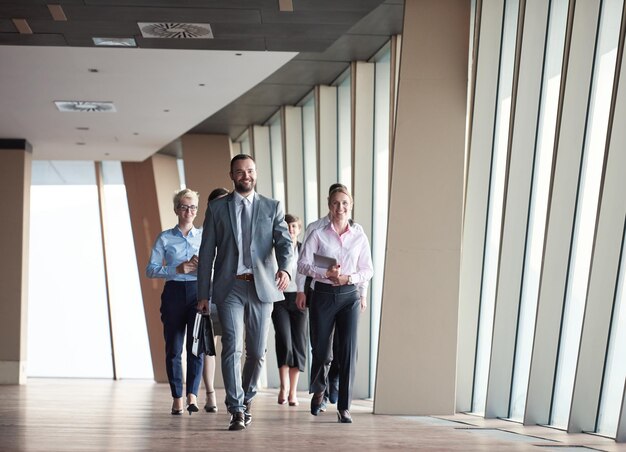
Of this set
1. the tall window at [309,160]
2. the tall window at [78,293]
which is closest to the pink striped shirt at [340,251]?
the tall window at [309,160]

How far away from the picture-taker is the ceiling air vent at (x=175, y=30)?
884 cm

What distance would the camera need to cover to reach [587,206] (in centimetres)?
707

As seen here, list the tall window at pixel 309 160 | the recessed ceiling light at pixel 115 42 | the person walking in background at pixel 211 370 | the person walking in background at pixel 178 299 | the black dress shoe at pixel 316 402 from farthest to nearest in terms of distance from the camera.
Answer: the tall window at pixel 309 160, the recessed ceiling light at pixel 115 42, the person walking in background at pixel 211 370, the person walking in background at pixel 178 299, the black dress shoe at pixel 316 402

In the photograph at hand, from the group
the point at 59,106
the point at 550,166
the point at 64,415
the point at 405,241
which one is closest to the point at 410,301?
the point at 405,241

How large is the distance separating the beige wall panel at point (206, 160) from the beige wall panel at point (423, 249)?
9141mm

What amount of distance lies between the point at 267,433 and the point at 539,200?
11.0 ft

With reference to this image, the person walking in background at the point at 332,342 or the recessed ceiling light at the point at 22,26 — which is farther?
the recessed ceiling light at the point at 22,26

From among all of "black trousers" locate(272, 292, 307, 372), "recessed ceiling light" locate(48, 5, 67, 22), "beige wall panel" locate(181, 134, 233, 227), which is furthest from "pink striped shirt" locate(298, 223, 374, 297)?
"beige wall panel" locate(181, 134, 233, 227)

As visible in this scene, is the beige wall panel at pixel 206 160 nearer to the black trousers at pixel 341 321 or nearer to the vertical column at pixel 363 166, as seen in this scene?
the vertical column at pixel 363 166

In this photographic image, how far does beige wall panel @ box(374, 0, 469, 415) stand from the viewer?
8039 mm

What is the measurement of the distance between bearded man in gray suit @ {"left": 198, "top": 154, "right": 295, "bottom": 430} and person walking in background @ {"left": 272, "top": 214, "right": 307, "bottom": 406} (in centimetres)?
245

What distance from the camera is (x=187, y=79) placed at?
11.1m

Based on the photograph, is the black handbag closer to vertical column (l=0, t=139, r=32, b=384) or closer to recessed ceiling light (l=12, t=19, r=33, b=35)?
recessed ceiling light (l=12, t=19, r=33, b=35)

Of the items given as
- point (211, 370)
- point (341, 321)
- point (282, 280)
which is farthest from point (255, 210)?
point (211, 370)
